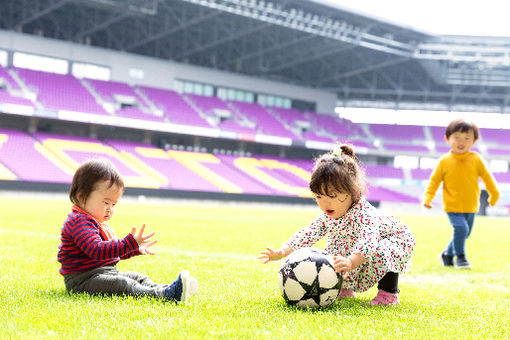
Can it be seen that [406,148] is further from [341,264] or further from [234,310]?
[234,310]

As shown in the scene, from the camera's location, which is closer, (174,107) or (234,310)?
(234,310)

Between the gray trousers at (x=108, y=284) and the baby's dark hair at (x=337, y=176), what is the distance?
1.29m

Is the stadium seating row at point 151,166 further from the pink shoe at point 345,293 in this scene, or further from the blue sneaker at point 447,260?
the pink shoe at point 345,293

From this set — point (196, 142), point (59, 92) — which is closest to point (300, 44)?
point (196, 142)

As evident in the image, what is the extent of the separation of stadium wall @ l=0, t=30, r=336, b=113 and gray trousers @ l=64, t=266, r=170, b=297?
34.3 meters

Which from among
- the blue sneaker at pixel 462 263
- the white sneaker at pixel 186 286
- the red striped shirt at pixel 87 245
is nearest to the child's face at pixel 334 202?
the white sneaker at pixel 186 286

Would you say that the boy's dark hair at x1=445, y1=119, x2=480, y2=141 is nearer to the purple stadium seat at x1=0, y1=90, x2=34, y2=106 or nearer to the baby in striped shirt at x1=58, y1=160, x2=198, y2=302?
the baby in striped shirt at x1=58, y1=160, x2=198, y2=302

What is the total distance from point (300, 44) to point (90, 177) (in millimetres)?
37014

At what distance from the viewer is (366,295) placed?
15.2ft

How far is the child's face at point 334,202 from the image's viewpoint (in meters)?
3.80

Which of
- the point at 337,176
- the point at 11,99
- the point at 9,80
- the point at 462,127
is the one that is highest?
the point at 9,80

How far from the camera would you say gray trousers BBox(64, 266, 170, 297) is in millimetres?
3820

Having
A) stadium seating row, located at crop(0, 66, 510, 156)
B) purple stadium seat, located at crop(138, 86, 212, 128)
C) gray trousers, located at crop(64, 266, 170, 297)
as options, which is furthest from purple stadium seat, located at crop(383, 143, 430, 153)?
gray trousers, located at crop(64, 266, 170, 297)

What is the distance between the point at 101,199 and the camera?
12.1ft
